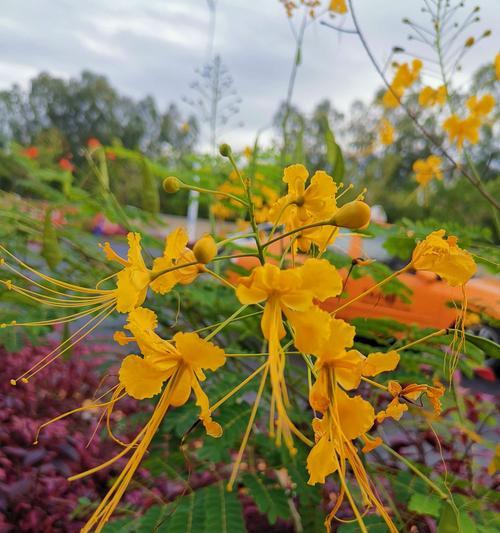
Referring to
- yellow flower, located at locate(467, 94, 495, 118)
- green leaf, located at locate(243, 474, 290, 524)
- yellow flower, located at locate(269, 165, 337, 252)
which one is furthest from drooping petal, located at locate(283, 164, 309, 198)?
yellow flower, located at locate(467, 94, 495, 118)

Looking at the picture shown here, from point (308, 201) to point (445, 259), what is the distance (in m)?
0.19

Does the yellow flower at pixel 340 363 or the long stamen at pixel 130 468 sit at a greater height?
the yellow flower at pixel 340 363

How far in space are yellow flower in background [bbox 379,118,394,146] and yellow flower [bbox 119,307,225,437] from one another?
247 centimetres

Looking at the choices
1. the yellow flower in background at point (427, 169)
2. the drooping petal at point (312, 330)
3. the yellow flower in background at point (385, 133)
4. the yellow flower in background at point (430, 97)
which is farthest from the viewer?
the yellow flower in background at point (385, 133)

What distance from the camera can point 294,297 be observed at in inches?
21.3

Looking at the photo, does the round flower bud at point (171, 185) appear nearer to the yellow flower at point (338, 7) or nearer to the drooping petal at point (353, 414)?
the drooping petal at point (353, 414)

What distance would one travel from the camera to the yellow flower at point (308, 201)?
68cm

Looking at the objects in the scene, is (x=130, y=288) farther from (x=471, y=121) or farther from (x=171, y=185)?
Answer: (x=471, y=121)

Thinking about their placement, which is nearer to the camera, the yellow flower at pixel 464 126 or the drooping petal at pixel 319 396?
the drooping petal at pixel 319 396

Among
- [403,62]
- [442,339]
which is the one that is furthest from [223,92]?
[442,339]

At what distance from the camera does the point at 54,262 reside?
4.10 ft

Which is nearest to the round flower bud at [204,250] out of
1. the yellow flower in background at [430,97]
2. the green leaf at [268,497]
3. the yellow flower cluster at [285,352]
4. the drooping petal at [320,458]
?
the yellow flower cluster at [285,352]

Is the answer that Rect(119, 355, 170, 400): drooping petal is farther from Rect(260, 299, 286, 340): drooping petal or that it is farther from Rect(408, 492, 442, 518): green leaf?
Rect(408, 492, 442, 518): green leaf

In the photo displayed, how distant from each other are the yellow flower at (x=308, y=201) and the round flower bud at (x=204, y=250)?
0.44 ft
